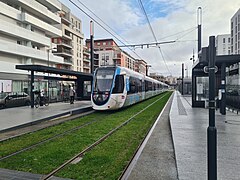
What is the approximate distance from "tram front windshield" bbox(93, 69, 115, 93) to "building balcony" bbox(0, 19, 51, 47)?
1093 inches

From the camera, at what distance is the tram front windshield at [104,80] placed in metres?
15.6

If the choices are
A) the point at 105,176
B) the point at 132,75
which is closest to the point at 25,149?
the point at 105,176

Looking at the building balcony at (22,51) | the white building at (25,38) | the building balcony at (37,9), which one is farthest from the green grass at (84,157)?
the building balcony at (37,9)

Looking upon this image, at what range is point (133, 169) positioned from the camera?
4.92m

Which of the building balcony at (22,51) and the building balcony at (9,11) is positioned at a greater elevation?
the building balcony at (9,11)

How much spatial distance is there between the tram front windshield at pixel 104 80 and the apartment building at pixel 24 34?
59.3 ft

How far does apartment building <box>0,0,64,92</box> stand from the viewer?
120 feet

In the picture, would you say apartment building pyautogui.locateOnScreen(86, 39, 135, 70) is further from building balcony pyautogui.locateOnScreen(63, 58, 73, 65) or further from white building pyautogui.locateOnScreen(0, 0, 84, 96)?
white building pyautogui.locateOnScreen(0, 0, 84, 96)

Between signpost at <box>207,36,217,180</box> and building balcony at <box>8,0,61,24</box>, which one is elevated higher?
building balcony at <box>8,0,61,24</box>

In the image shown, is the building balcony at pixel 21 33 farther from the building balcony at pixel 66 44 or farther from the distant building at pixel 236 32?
the distant building at pixel 236 32

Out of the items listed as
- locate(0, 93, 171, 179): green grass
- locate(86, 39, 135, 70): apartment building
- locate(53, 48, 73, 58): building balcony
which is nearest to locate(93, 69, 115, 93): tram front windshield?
locate(0, 93, 171, 179): green grass

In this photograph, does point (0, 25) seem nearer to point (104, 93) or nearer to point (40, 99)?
point (40, 99)

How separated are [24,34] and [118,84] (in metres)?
32.5

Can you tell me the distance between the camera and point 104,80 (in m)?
15.7
